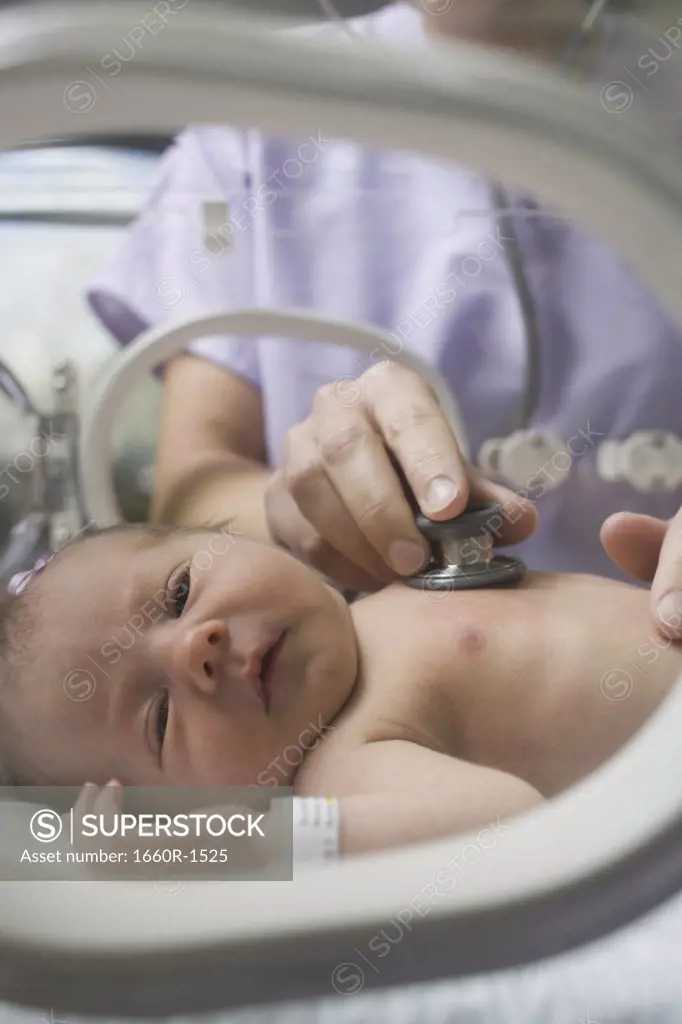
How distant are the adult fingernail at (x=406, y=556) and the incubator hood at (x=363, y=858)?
0.62 ft

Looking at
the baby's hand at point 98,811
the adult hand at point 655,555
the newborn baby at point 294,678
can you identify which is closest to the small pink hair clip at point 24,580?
the newborn baby at point 294,678

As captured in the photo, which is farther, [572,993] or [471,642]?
[471,642]

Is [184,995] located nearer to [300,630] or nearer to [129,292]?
[300,630]

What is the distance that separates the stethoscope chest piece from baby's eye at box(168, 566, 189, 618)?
14cm

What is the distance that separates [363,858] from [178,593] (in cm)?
19

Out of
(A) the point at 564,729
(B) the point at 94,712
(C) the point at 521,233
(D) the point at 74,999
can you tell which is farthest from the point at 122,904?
(C) the point at 521,233

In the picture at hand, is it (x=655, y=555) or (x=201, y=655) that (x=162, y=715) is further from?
(x=655, y=555)

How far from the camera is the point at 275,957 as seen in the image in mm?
344

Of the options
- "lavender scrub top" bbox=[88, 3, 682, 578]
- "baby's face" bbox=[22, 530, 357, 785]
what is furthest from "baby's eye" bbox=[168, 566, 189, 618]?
"lavender scrub top" bbox=[88, 3, 682, 578]

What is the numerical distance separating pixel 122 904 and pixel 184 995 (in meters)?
0.04

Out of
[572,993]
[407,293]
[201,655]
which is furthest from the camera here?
[407,293]

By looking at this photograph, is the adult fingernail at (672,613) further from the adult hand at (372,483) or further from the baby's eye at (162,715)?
the baby's eye at (162,715)

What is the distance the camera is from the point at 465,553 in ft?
1.76

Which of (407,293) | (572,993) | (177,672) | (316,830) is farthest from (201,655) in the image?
(407,293)
